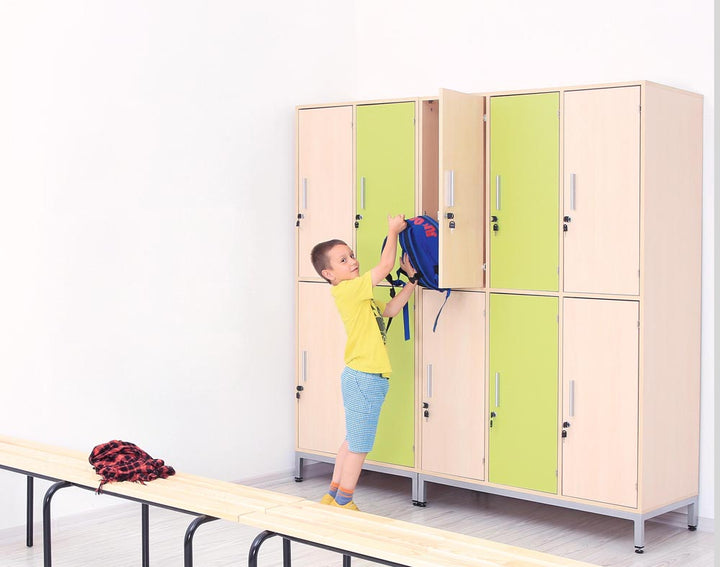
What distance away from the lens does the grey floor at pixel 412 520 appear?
4082 millimetres

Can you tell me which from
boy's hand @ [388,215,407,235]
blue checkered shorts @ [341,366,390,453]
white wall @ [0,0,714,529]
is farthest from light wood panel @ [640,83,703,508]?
blue checkered shorts @ [341,366,390,453]

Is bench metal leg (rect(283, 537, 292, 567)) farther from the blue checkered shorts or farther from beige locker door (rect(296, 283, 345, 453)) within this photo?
Result: beige locker door (rect(296, 283, 345, 453))

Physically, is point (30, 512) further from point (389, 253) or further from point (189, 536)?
point (389, 253)

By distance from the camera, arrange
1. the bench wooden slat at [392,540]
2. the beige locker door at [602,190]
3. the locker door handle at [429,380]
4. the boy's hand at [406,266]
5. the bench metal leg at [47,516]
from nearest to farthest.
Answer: the bench wooden slat at [392,540], the bench metal leg at [47,516], the beige locker door at [602,190], the boy's hand at [406,266], the locker door handle at [429,380]

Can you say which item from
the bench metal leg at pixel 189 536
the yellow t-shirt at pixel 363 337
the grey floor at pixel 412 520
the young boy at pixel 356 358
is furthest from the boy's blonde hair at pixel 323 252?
the bench metal leg at pixel 189 536

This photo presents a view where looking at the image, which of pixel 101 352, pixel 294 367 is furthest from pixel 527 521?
pixel 101 352

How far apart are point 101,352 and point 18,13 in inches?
63.4

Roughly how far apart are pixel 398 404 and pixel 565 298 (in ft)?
3.71

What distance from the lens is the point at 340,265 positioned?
457 cm

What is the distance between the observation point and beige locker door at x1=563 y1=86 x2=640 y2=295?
13.8 feet

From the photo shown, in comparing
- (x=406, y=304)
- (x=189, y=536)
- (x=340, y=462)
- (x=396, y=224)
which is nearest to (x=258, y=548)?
(x=189, y=536)

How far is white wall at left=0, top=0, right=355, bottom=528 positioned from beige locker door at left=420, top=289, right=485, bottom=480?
99 cm

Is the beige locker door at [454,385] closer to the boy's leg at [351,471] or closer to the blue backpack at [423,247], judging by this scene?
the blue backpack at [423,247]

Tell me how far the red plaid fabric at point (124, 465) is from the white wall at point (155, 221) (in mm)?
920
